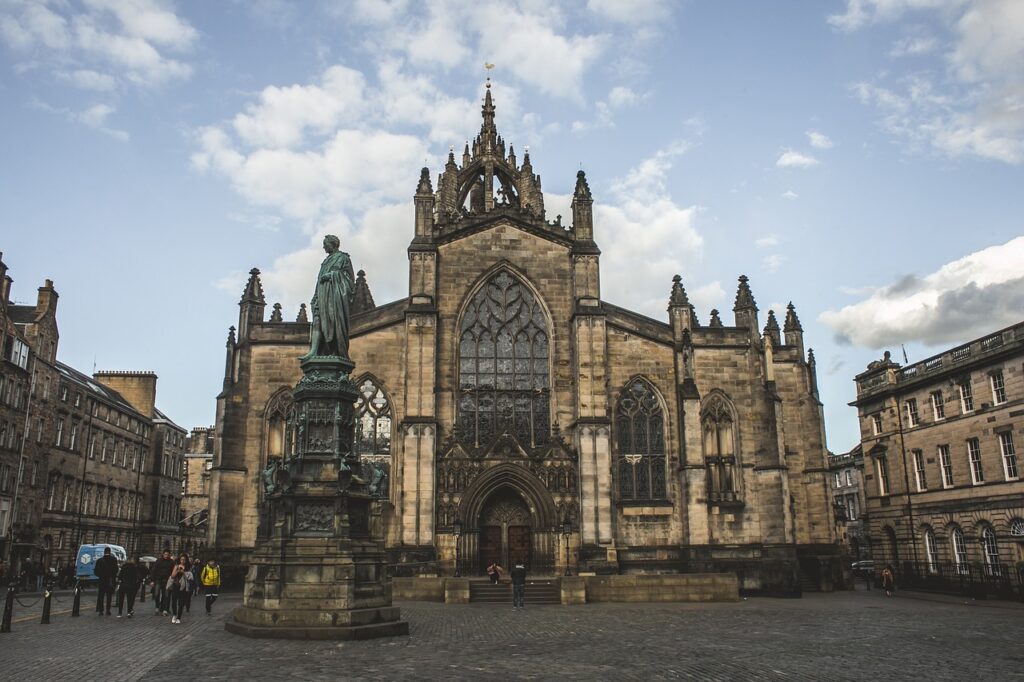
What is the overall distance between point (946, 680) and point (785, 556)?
20.2 m

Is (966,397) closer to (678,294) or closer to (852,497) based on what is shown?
(678,294)

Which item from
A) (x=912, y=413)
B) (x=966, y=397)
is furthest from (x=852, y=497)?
(x=966, y=397)

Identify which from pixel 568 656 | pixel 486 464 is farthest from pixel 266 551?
pixel 486 464

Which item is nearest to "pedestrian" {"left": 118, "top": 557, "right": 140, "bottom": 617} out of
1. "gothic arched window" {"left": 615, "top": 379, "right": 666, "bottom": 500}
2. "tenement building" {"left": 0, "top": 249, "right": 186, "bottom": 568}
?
"gothic arched window" {"left": 615, "top": 379, "right": 666, "bottom": 500}

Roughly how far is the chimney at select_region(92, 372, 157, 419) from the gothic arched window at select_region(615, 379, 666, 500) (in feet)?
143

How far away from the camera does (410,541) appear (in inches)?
1141

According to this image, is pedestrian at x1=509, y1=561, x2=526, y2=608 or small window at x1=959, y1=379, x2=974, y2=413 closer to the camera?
pedestrian at x1=509, y1=561, x2=526, y2=608

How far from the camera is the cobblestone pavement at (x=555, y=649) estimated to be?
11.4 m

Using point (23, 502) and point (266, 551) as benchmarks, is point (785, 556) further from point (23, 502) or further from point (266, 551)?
point (23, 502)

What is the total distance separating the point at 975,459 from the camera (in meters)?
35.3

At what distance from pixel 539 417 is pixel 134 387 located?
141 feet

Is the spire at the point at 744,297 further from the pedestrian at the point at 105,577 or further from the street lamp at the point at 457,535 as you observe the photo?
the pedestrian at the point at 105,577

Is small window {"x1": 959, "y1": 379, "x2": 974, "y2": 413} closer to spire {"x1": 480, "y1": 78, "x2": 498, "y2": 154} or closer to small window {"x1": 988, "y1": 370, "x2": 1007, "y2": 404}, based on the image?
small window {"x1": 988, "y1": 370, "x2": 1007, "y2": 404}

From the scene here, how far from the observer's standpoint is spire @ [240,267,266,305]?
32.2 meters
